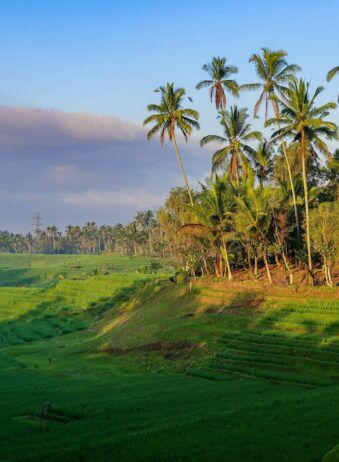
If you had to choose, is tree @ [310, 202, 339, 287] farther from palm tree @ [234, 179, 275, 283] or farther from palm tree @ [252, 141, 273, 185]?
palm tree @ [252, 141, 273, 185]

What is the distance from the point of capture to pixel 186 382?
113 ft

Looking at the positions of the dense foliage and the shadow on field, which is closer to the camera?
the dense foliage

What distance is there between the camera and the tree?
50.1 m

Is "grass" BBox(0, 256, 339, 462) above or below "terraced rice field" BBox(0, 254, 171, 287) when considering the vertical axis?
below

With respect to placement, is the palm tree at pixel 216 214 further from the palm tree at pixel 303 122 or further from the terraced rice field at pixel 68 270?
the terraced rice field at pixel 68 270

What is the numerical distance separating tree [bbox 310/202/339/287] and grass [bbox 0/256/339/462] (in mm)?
4105

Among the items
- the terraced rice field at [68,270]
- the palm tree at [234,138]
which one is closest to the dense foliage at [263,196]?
the palm tree at [234,138]

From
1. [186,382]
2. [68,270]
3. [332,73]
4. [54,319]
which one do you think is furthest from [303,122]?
[68,270]

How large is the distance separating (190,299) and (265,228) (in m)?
11.4

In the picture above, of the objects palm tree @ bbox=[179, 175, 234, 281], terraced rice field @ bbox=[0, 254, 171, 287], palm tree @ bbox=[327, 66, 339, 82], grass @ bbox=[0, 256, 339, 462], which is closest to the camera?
grass @ bbox=[0, 256, 339, 462]

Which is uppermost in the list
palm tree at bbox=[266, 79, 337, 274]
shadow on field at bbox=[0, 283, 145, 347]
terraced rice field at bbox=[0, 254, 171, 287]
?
palm tree at bbox=[266, 79, 337, 274]

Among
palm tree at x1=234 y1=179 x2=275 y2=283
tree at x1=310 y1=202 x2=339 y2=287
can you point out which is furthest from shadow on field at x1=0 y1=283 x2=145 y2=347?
tree at x1=310 y1=202 x2=339 y2=287

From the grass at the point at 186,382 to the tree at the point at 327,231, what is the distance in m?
4.11

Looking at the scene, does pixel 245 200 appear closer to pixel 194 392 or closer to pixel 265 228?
pixel 265 228
